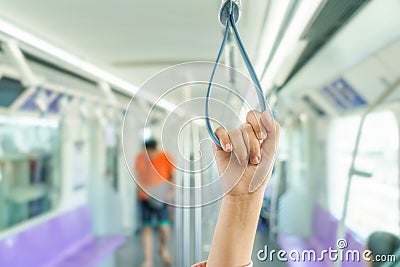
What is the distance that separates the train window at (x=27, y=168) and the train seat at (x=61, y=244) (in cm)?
21

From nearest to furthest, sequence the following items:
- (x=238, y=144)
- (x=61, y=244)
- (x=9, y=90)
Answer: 1. (x=238, y=144)
2. (x=9, y=90)
3. (x=61, y=244)

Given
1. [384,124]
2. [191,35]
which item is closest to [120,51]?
[191,35]

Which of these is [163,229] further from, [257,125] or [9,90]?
[257,125]

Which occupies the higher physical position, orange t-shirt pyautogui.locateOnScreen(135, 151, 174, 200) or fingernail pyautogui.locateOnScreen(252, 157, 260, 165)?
fingernail pyautogui.locateOnScreen(252, 157, 260, 165)

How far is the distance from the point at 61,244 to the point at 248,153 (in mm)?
2939

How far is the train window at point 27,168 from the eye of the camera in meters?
2.70

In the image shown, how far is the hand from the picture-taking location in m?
0.51

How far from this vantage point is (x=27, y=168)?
3.00m

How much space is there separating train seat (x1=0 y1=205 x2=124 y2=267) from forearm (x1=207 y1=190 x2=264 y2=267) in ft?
5.68

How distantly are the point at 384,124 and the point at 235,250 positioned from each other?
200cm

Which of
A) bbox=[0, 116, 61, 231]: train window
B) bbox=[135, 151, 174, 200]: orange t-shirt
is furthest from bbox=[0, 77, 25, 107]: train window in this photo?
bbox=[135, 151, 174, 200]: orange t-shirt

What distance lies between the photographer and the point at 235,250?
0.58 m

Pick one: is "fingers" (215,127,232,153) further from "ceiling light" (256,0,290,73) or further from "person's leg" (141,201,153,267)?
"person's leg" (141,201,153,267)

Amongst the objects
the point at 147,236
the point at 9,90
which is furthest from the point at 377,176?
the point at 9,90
